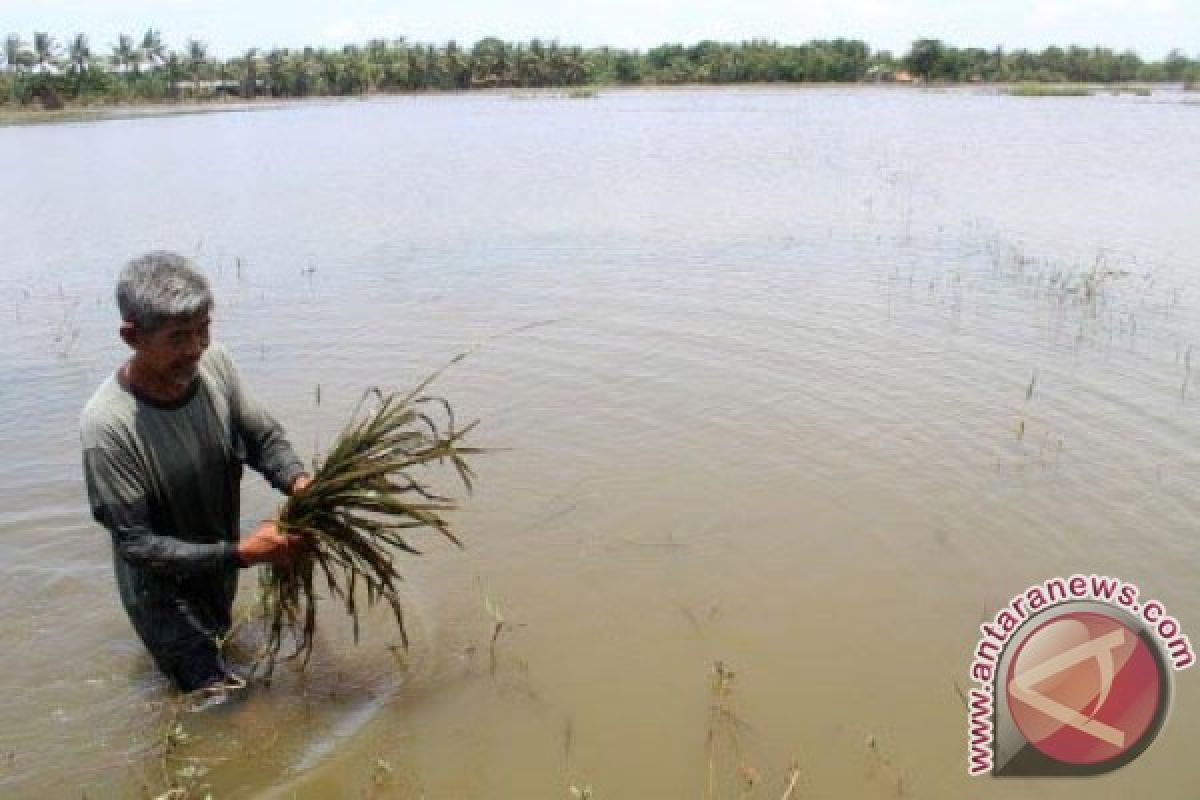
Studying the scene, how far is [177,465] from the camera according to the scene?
318 cm

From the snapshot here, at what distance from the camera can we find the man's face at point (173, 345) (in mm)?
2938

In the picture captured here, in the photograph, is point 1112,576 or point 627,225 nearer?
point 1112,576

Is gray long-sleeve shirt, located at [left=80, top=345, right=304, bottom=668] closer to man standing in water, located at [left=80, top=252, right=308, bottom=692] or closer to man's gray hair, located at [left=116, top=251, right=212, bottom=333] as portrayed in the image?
man standing in water, located at [left=80, top=252, right=308, bottom=692]

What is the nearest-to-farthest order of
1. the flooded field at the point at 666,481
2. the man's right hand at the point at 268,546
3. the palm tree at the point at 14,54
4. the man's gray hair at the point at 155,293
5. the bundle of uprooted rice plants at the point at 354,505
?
the man's gray hair at the point at 155,293 < the man's right hand at the point at 268,546 < the bundle of uprooted rice plants at the point at 354,505 < the flooded field at the point at 666,481 < the palm tree at the point at 14,54

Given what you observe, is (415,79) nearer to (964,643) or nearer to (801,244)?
(801,244)

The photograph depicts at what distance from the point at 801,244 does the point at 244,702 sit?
32.1 ft

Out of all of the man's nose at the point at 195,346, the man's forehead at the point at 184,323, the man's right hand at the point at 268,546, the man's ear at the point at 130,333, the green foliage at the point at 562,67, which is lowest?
the man's right hand at the point at 268,546

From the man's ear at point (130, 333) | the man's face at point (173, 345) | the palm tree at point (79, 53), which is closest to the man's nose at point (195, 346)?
the man's face at point (173, 345)

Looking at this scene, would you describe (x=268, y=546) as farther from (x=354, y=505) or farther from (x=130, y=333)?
(x=130, y=333)

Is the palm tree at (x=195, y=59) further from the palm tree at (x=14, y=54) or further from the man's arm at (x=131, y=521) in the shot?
the man's arm at (x=131, y=521)

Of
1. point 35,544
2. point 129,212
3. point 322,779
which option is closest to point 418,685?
point 322,779

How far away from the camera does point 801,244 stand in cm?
1211

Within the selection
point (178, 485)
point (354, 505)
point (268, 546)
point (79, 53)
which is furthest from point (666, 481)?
point (79, 53)

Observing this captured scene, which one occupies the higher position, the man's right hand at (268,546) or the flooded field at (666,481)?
the man's right hand at (268,546)
